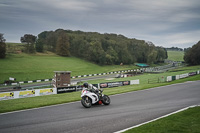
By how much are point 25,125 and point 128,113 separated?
588 centimetres

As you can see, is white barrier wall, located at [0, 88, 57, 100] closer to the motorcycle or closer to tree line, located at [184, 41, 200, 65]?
the motorcycle

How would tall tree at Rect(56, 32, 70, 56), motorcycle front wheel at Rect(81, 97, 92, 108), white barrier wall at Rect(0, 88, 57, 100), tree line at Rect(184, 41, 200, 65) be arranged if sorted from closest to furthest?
motorcycle front wheel at Rect(81, 97, 92, 108) → white barrier wall at Rect(0, 88, 57, 100) → tree line at Rect(184, 41, 200, 65) → tall tree at Rect(56, 32, 70, 56)

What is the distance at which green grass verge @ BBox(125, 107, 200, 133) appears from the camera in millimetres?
7491

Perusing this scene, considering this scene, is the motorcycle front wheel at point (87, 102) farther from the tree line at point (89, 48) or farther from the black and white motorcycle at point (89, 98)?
the tree line at point (89, 48)

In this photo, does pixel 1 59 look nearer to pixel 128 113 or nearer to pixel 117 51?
pixel 117 51

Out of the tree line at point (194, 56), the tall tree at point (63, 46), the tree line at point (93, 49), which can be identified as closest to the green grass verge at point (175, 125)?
the tree line at point (93, 49)

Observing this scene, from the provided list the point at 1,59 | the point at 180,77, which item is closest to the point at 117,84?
the point at 180,77

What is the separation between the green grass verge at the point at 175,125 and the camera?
7.49 metres

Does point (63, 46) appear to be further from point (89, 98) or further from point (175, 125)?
point (175, 125)

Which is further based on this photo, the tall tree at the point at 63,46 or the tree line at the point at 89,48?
the tall tree at the point at 63,46

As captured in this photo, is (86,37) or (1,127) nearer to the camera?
(1,127)

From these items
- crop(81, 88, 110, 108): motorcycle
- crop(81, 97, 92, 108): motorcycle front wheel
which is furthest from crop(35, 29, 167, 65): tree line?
crop(81, 97, 92, 108): motorcycle front wheel

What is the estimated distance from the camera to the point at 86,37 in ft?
331

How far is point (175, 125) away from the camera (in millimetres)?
8109
